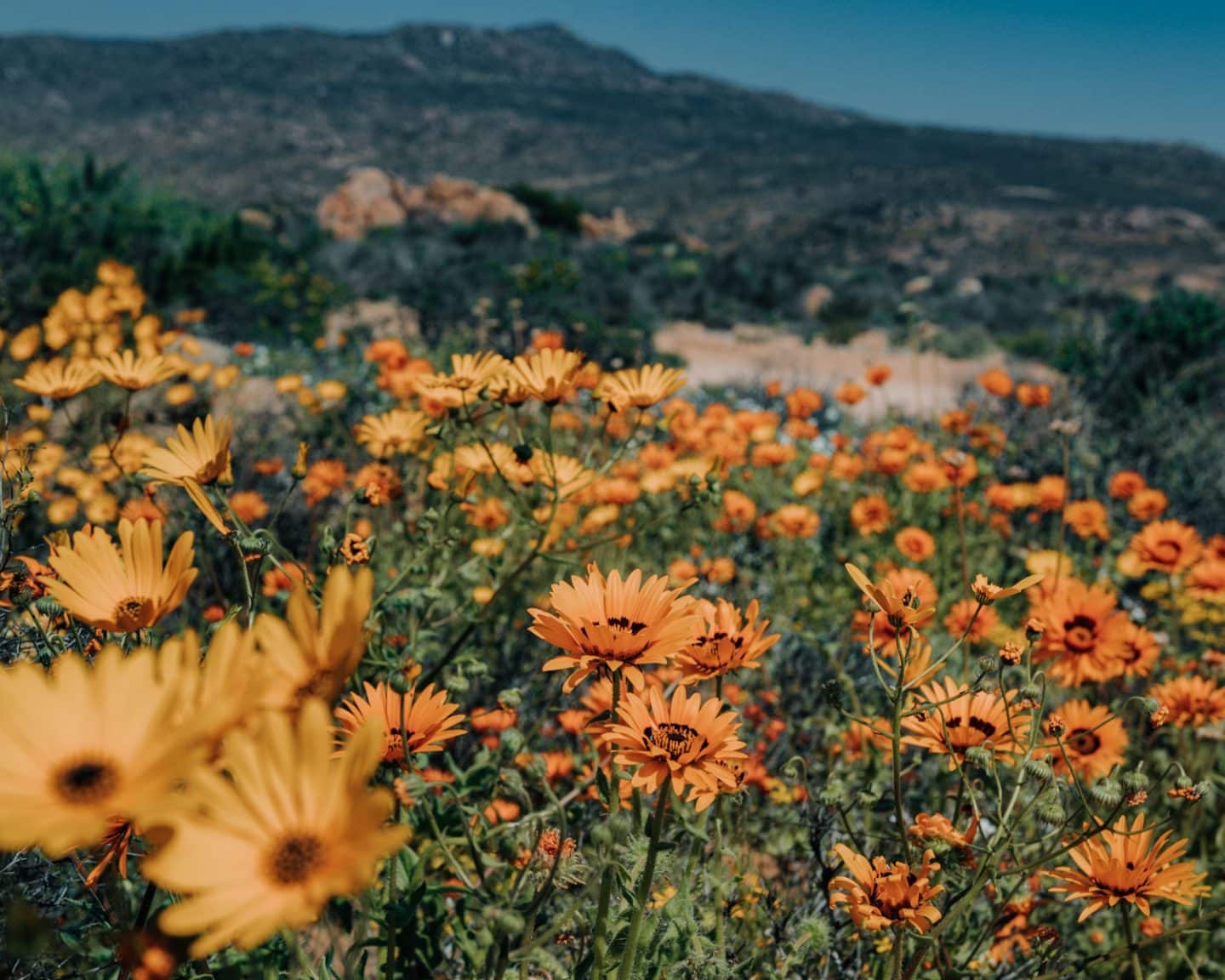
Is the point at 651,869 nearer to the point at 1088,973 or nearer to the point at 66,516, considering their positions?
the point at 1088,973

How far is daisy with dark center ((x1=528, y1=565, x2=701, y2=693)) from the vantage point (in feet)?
4.04

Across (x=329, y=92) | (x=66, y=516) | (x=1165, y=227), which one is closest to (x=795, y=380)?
(x=66, y=516)

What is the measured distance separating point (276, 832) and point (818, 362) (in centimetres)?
1433

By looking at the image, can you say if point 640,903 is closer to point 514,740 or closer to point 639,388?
point 514,740

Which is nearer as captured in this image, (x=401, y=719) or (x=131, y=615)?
(x=131, y=615)

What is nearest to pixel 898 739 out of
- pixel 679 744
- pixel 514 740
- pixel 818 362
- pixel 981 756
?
pixel 981 756

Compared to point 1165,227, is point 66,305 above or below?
below

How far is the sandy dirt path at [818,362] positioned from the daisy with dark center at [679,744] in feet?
29.2

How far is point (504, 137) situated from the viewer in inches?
2800

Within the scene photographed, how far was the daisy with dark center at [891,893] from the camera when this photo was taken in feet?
4.29

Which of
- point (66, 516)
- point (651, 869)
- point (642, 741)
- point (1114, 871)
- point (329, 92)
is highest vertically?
point (329, 92)

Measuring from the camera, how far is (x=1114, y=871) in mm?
1426

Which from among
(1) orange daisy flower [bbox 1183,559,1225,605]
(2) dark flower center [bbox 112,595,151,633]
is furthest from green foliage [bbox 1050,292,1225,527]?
(2) dark flower center [bbox 112,595,151,633]

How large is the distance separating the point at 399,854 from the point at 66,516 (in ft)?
8.81
